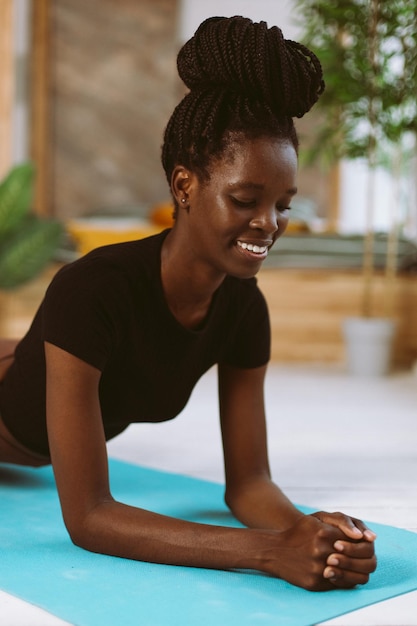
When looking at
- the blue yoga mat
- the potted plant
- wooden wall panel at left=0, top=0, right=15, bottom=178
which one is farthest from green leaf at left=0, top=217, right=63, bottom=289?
the blue yoga mat

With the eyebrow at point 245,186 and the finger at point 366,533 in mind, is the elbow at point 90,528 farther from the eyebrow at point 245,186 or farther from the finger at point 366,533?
the eyebrow at point 245,186

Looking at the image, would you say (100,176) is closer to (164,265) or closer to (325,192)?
(325,192)

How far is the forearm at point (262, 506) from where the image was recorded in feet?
6.00

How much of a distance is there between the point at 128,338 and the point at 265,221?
35 centimetres

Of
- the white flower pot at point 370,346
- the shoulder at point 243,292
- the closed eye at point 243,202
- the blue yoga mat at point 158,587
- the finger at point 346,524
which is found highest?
the closed eye at point 243,202

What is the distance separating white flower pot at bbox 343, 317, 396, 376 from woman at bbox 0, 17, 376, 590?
276cm

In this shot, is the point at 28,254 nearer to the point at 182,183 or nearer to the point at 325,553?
the point at 182,183

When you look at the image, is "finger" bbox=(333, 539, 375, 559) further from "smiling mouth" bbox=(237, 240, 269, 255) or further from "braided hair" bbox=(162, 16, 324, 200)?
"braided hair" bbox=(162, 16, 324, 200)

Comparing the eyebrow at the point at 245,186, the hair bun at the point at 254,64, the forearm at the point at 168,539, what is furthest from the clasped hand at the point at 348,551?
the hair bun at the point at 254,64

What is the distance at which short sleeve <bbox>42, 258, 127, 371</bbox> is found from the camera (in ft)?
5.46

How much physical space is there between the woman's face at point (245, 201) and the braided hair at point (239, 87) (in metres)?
0.02

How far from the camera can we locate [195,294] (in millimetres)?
1831

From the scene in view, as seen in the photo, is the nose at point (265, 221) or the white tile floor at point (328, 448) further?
the white tile floor at point (328, 448)

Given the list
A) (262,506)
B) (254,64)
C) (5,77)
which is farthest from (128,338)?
(5,77)
